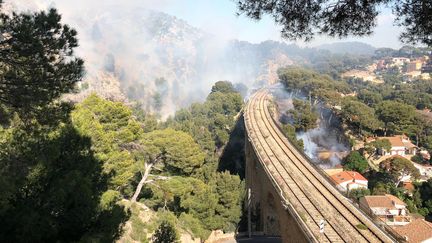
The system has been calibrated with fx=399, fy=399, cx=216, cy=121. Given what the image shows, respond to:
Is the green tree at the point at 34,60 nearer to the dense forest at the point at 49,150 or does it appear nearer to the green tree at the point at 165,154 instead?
the dense forest at the point at 49,150

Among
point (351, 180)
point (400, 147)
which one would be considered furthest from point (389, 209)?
point (400, 147)

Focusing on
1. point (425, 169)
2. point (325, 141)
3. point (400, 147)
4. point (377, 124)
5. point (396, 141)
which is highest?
point (377, 124)

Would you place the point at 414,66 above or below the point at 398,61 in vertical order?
below

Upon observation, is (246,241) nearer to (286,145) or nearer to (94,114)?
(286,145)

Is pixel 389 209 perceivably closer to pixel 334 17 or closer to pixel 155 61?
pixel 334 17

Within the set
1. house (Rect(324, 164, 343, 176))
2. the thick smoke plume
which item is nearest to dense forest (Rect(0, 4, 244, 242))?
house (Rect(324, 164, 343, 176))

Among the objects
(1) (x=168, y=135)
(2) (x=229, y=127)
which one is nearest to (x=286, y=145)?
(1) (x=168, y=135)
